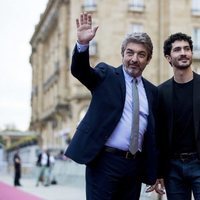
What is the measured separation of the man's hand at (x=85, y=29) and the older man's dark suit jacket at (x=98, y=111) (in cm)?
11

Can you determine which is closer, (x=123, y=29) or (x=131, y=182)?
(x=131, y=182)

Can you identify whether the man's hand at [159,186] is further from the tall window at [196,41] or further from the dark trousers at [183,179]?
the tall window at [196,41]

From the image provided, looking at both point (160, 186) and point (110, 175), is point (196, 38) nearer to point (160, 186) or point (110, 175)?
point (160, 186)

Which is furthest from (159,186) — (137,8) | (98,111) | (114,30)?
(137,8)

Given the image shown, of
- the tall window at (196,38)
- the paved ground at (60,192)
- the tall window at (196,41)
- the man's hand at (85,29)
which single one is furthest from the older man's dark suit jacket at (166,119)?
the tall window at (196,38)

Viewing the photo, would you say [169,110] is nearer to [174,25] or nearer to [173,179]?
[173,179]

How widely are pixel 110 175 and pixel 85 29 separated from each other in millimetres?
1240

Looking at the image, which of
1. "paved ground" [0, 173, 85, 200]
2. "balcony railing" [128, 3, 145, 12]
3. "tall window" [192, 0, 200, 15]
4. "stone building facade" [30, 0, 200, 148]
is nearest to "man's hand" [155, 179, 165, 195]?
"paved ground" [0, 173, 85, 200]

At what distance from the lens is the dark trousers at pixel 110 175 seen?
4980 millimetres

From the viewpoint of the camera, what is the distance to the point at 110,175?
498cm

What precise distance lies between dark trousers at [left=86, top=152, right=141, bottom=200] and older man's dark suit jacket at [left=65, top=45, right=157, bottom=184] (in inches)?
4.9

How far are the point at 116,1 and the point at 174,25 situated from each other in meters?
5.13

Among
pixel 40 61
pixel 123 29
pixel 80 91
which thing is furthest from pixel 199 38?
pixel 40 61

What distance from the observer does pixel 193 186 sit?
5387mm
